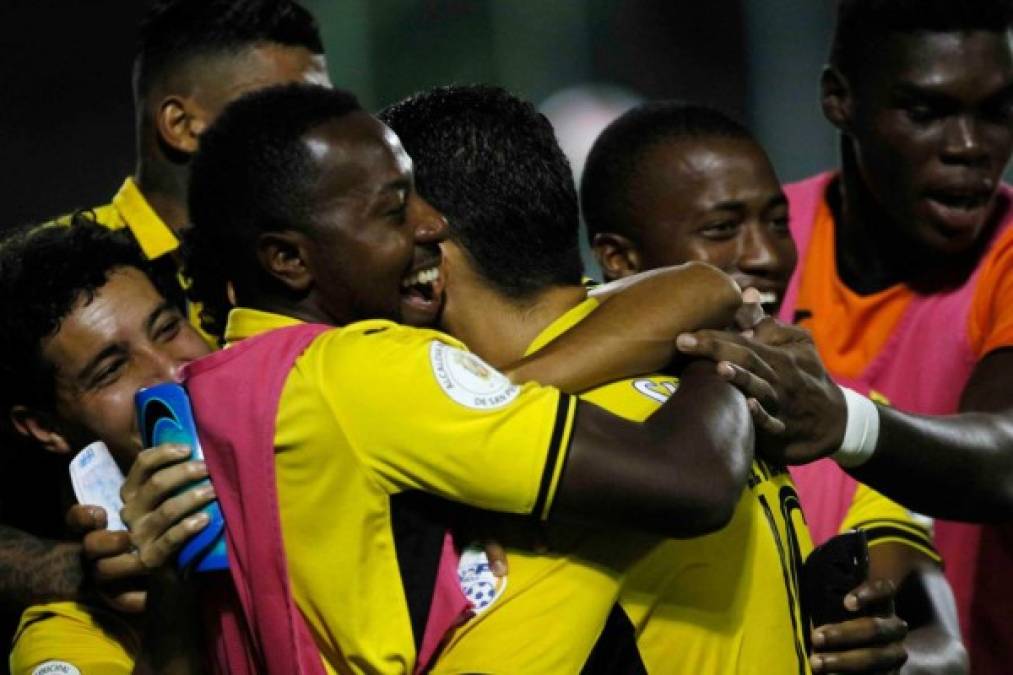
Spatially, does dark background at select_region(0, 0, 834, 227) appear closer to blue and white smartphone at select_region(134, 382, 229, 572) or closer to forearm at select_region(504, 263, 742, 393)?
forearm at select_region(504, 263, 742, 393)

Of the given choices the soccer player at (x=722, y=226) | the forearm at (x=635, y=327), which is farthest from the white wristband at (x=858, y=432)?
the soccer player at (x=722, y=226)

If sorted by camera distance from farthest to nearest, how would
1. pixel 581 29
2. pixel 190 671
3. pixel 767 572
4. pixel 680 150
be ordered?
A: 1. pixel 581 29
2. pixel 680 150
3. pixel 190 671
4. pixel 767 572

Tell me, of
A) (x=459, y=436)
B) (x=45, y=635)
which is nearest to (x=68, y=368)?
(x=45, y=635)

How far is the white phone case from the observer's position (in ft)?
9.93

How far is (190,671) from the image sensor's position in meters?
2.81

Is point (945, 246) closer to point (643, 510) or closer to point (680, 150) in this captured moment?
point (680, 150)

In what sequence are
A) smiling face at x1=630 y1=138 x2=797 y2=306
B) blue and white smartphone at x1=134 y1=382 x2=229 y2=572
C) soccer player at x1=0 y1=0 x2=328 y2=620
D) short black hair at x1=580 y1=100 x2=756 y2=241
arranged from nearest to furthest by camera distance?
blue and white smartphone at x1=134 y1=382 x2=229 y2=572 < smiling face at x1=630 y1=138 x2=797 y2=306 < short black hair at x1=580 y1=100 x2=756 y2=241 < soccer player at x1=0 y1=0 x2=328 y2=620

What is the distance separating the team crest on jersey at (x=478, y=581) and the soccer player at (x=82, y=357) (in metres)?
0.95

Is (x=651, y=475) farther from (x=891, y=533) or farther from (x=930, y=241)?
(x=930, y=241)

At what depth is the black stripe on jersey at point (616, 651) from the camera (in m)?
2.39

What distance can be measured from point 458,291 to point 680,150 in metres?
0.99

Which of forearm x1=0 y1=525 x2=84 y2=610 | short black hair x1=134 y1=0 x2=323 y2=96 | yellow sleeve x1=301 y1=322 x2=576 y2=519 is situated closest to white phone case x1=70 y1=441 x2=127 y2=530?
forearm x1=0 y1=525 x2=84 y2=610

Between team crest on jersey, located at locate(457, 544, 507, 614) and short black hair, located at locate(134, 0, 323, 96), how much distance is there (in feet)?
7.05

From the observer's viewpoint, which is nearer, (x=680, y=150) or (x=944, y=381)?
(x=680, y=150)
